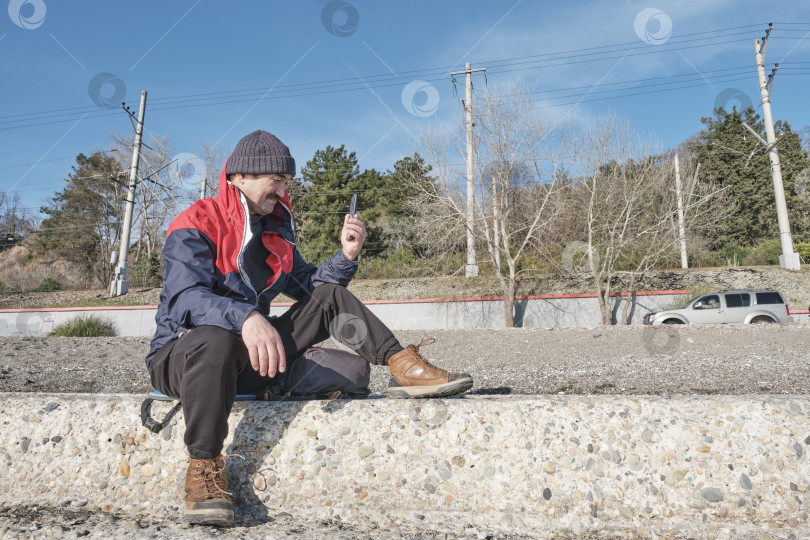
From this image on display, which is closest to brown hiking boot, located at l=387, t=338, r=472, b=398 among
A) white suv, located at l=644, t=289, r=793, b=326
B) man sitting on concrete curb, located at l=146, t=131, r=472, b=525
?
man sitting on concrete curb, located at l=146, t=131, r=472, b=525

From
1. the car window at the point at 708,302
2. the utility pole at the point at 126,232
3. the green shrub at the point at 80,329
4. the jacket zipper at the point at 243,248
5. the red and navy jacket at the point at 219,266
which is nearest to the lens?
the red and navy jacket at the point at 219,266

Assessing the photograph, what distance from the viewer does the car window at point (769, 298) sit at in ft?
45.5

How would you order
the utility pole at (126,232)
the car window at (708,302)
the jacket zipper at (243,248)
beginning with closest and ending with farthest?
the jacket zipper at (243,248) → the car window at (708,302) → the utility pole at (126,232)

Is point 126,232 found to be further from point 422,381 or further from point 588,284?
point 422,381

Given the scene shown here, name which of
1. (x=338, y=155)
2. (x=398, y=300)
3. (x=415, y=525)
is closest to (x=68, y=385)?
(x=415, y=525)

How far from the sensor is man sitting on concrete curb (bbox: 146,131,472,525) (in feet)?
4.61

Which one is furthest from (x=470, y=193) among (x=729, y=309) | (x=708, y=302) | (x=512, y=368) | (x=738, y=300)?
(x=512, y=368)

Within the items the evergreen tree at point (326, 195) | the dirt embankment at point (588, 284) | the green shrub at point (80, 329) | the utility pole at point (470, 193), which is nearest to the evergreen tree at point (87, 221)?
the evergreen tree at point (326, 195)

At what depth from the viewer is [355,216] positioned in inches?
78.5

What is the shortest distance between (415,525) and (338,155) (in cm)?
2933

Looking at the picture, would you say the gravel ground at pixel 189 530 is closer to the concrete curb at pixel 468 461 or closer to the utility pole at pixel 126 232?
the concrete curb at pixel 468 461

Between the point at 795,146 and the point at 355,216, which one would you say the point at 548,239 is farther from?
the point at 795,146

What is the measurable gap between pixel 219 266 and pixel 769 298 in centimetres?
1630

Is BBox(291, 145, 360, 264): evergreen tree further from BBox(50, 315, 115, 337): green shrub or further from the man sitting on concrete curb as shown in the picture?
the man sitting on concrete curb
